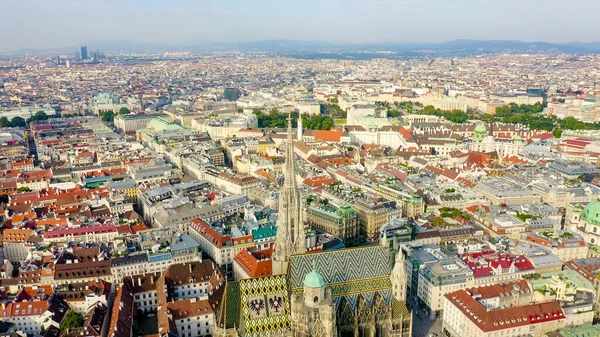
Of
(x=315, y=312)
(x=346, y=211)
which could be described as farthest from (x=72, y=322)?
(x=346, y=211)

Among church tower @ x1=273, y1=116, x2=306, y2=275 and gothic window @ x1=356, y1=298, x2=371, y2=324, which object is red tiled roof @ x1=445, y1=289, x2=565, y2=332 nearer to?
gothic window @ x1=356, y1=298, x2=371, y2=324

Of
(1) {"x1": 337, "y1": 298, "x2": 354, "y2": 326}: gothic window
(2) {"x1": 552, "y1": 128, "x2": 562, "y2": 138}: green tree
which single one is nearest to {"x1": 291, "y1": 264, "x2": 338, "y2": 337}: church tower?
(1) {"x1": 337, "y1": 298, "x2": 354, "y2": 326}: gothic window

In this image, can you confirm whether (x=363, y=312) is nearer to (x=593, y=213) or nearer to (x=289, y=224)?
(x=289, y=224)

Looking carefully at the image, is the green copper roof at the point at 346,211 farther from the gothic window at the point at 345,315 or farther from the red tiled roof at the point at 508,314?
the gothic window at the point at 345,315

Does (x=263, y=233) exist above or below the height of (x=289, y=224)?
below

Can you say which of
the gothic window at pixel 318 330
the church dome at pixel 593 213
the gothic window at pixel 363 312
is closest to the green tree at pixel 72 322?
the gothic window at pixel 318 330

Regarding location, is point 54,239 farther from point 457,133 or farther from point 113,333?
point 457,133
